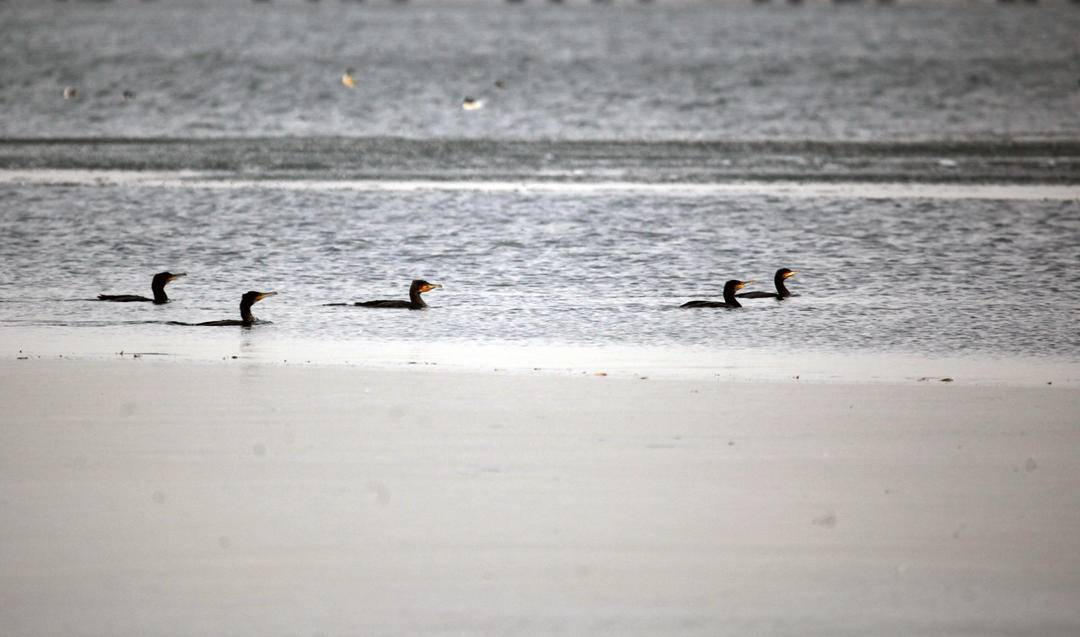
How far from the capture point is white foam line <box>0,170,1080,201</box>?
22.0 meters

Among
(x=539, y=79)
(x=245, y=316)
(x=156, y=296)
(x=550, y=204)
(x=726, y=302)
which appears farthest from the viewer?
(x=539, y=79)

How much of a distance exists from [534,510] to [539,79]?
4211 cm

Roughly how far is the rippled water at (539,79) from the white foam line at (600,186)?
871cm

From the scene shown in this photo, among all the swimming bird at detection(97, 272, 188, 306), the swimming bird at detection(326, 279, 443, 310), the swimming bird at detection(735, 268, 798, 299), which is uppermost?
the swimming bird at detection(97, 272, 188, 306)

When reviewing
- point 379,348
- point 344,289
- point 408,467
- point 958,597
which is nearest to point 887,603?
point 958,597

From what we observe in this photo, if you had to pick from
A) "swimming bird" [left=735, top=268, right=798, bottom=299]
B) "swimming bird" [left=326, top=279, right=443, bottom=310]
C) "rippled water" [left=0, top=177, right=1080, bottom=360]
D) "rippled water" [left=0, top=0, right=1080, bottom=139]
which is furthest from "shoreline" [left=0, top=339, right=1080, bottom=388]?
"rippled water" [left=0, top=0, right=1080, bottom=139]

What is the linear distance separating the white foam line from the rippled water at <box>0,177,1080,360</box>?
588 mm

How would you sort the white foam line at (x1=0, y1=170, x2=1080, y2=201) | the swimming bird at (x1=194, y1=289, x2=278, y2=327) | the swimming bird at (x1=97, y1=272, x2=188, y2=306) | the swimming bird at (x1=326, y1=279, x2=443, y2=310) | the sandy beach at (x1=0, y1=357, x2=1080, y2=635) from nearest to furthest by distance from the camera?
the sandy beach at (x1=0, y1=357, x2=1080, y2=635), the swimming bird at (x1=194, y1=289, x2=278, y2=327), the swimming bird at (x1=326, y1=279, x2=443, y2=310), the swimming bird at (x1=97, y1=272, x2=188, y2=306), the white foam line at (x1=0, y1=170, x2=1080, y2=201)

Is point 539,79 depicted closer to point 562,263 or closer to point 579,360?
point 562,263

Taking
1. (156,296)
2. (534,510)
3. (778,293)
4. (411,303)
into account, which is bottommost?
(778,293)

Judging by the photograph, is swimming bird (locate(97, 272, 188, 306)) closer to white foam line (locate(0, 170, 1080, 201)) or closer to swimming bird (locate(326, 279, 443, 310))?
swimming bird (locate(326, 279, 443, 310))

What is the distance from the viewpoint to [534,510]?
6.93 metres

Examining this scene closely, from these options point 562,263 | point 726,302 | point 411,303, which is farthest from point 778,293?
point 411,303

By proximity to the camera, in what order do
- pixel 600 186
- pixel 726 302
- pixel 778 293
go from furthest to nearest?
pixel 600 186 → pixel 778 293 → pixel 726 302
